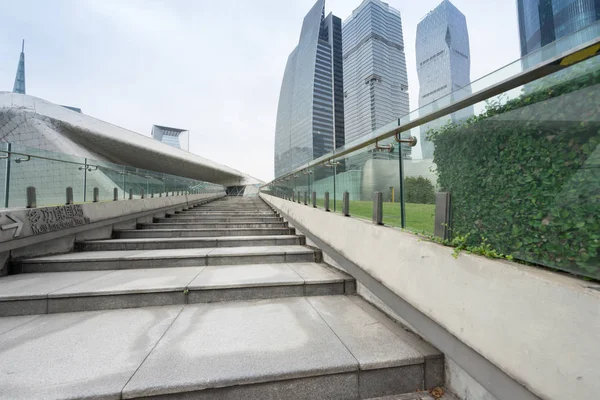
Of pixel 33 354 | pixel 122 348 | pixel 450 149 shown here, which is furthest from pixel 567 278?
pixel 33 354

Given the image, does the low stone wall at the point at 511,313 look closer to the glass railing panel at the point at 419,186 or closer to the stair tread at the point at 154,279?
the glass railing panel at the point at 419,186

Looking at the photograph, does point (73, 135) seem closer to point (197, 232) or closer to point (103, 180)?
point (103, 180)

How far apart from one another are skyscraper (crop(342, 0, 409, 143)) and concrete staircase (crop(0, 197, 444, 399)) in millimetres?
71348

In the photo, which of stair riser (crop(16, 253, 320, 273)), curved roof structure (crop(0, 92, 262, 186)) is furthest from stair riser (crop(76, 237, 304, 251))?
curved roof structure (crop(0, 92, 262, 186))

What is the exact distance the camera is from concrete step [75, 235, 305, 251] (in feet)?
11.8

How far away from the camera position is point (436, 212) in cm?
166

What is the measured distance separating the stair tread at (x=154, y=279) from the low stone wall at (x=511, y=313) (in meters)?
1.14

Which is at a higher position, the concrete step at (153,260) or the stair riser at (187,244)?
the stair riser at (187,244)

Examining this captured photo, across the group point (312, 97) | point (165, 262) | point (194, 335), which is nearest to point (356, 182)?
point (194, 335)

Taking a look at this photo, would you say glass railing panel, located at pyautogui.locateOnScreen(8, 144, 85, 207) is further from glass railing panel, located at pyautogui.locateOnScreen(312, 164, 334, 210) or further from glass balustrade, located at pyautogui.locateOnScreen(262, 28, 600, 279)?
glass balustrade, located at pyautogui.locateOnScreen(262, 28, 600, 279)

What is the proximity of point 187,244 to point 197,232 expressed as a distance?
2.17 feet

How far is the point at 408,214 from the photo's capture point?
2.03 m

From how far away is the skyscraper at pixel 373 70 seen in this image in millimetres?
71125

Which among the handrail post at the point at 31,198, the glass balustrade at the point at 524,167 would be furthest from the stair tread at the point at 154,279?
the glass balustrade at the point at 524,167
